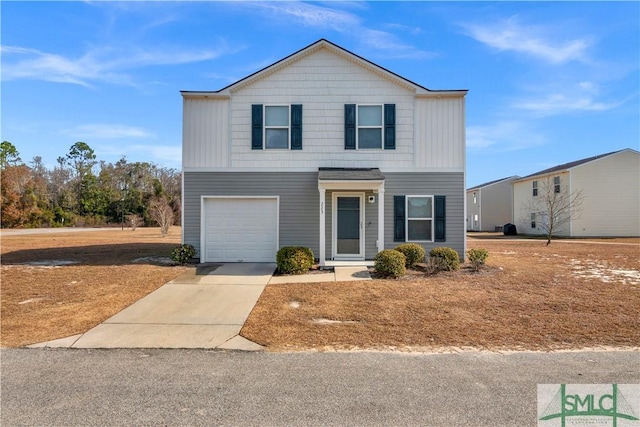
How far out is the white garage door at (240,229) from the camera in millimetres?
12789

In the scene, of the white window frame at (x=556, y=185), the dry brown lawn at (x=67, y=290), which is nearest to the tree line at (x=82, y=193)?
the dry brown lawn at (x=67, y=290)

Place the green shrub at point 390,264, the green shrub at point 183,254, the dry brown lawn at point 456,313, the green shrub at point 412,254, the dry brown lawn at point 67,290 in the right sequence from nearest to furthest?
the dry brown lawn at point 456,313 → the dry brown lawn at point 67,290 → the green shrub at point 390,264 → the green shrub at point 412,254 → the green shrub at point 183,254

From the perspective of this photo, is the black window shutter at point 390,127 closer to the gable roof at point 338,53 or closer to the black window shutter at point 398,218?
the gable roof at point 338,53

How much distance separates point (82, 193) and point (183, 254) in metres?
51.0

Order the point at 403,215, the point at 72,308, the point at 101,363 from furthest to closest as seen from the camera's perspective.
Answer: the point at 403,215, the point at 72,308, the point at 101,363

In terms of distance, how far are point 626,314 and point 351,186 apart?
23.5ft

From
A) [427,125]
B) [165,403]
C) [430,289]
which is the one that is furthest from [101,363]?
[427,125]

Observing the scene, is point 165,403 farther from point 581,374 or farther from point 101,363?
point 581,374

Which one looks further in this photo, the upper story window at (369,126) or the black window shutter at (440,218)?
the upper story window at (369,126)

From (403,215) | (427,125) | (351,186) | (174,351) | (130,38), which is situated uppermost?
(130,38)

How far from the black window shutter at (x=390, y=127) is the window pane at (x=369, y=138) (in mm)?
266

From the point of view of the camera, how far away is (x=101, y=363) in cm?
484

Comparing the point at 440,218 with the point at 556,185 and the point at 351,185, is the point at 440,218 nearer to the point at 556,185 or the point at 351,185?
the point at 351,185

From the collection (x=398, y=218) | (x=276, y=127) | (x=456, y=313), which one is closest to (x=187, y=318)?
(x=456, y=313)
